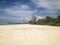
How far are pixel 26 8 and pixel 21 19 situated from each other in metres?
0.17

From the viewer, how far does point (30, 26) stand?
1785mm

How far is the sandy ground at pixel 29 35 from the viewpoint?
5.65ft

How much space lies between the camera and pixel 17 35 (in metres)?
1.75

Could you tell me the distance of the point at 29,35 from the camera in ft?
5.75

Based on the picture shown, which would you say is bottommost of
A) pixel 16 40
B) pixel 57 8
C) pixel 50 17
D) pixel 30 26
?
pixel 16 40

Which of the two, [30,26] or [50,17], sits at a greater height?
[50,17]

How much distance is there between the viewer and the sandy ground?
5.65ft

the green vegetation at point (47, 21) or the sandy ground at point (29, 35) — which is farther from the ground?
the green vegetation at point (47, 21)

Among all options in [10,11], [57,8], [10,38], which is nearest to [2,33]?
[10,38]

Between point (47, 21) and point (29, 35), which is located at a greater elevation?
point (47, 21)

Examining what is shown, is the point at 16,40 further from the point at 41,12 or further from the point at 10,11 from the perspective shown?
the point at 41,12

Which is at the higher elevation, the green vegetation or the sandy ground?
the green vegetation

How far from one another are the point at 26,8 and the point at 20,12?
4.1 inches

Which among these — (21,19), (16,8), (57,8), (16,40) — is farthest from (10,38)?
(57,8)
